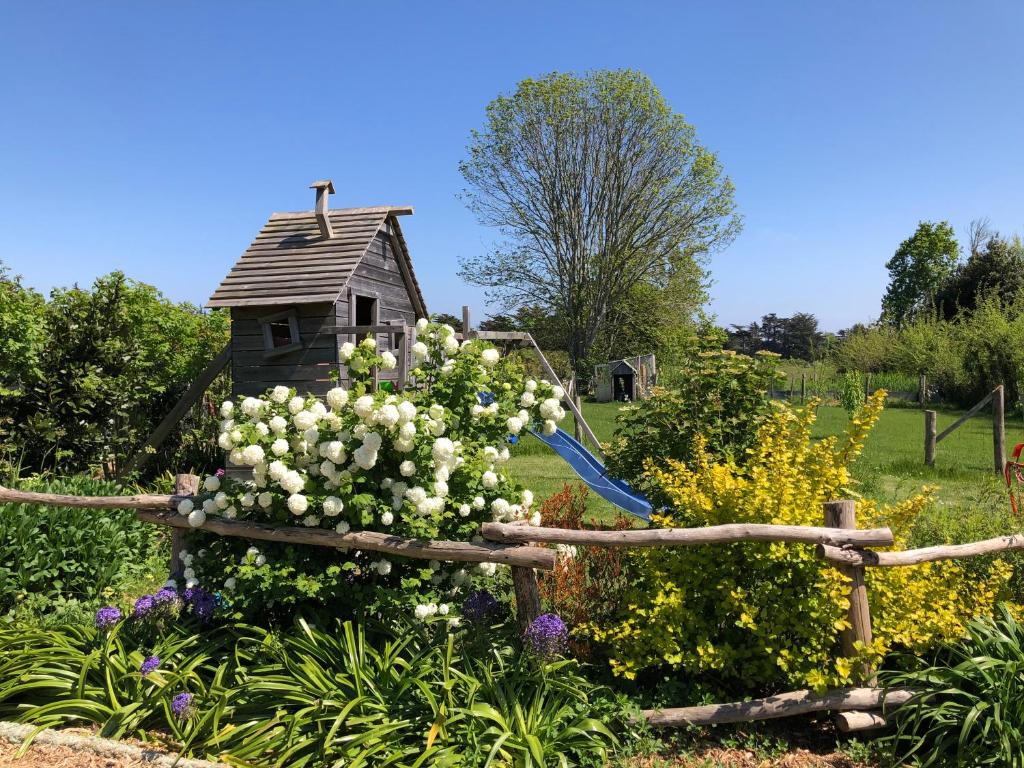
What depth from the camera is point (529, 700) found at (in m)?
3.46

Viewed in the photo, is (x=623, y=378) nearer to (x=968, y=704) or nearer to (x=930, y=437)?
(x=930, y=437)

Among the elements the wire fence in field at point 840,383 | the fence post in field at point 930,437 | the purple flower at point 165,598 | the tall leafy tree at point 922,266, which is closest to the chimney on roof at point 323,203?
the purple flower at point 165,598

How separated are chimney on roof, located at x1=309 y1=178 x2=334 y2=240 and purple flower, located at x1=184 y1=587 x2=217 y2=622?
7.95 meters

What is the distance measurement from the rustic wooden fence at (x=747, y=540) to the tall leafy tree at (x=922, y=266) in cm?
5399

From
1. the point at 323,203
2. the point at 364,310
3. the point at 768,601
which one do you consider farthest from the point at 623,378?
the point at 768,601

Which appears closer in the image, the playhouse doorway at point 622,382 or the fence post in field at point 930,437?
the fence post in field at point 930,437

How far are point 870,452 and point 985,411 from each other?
1606 cm

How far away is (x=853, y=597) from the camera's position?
142 inches

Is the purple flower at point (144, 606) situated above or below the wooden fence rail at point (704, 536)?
below

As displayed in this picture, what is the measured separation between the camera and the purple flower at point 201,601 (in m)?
4.05

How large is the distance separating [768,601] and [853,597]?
16.8 inches

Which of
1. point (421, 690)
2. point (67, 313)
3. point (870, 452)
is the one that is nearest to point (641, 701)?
point (421, 690)

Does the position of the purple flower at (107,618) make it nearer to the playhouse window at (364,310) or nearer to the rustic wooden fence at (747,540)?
the rustic wooden fence at (747,540)

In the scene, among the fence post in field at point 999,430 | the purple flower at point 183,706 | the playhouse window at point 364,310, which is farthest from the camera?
the playhouse window at point 364,310
